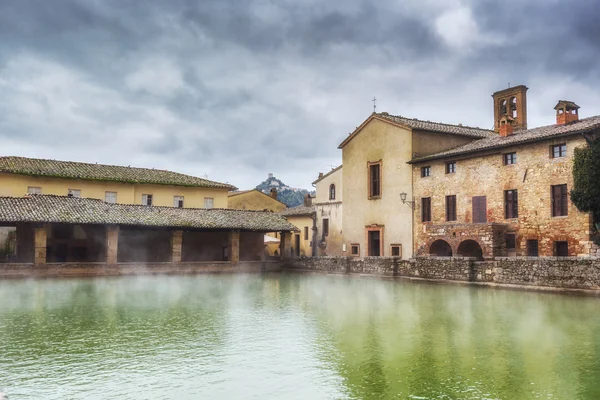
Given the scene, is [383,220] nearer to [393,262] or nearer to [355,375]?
[393,262]

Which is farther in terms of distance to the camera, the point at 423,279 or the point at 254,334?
the point at 423,279

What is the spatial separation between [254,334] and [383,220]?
2524cm

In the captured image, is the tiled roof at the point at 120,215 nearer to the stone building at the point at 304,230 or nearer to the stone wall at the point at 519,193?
the stone building at the point at 304,230

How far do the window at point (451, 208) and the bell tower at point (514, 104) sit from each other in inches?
368

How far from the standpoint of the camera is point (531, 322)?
15.2 metres

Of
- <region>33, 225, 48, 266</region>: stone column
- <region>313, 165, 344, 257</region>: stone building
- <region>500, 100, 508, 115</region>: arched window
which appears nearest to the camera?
<region>33, 225, 48, 266</region>: stone column

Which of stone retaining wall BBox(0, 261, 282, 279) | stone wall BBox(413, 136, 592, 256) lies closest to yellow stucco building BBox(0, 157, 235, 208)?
stone retaining wall BBox(0, 261, 282, 279)

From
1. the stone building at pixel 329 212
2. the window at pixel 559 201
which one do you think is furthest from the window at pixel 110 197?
the window at pixel 559 201

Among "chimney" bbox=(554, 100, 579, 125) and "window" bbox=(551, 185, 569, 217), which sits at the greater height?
"chimney" bbox=(554, 100, 579, 125)

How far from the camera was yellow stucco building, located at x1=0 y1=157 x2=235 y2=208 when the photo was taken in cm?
3950

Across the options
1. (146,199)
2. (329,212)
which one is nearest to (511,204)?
(329,212)

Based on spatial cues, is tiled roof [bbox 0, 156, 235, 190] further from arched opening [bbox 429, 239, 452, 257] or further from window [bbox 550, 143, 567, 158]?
window [bbox 550, 143, 567, 158]

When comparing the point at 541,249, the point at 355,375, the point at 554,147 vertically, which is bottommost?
the point at 355,375

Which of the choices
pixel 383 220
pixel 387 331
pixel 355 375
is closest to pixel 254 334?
pixel 387 331
